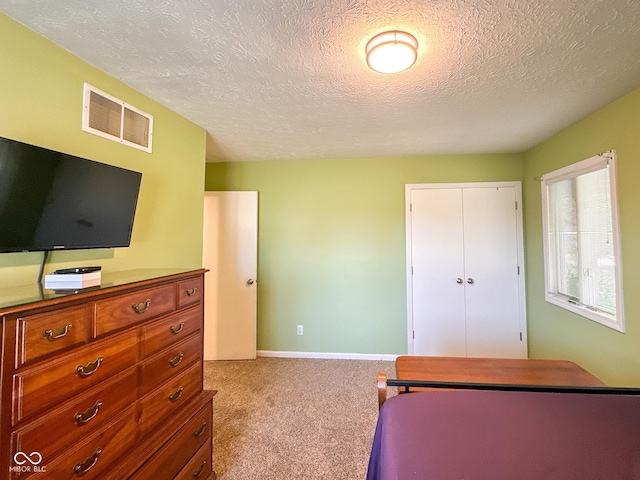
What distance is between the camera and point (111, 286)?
1.09 metres

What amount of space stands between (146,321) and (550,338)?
341cm

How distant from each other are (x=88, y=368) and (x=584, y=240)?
3.30 meters

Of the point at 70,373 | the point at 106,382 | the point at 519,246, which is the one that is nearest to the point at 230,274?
the point at 106,382

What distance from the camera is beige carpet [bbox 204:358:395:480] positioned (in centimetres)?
177

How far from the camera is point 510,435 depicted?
39.9 inches

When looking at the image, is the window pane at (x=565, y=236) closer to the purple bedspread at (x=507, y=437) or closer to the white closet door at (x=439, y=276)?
the white closet door at (x=439, y=276)

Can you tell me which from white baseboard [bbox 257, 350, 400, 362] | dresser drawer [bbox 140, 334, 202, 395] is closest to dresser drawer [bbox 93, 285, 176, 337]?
dresser drawer [bbox 140, 334, 202, 395]

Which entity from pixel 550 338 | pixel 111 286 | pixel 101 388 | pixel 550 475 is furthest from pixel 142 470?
pixel 550 338

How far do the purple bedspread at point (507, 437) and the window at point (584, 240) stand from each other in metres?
1.20

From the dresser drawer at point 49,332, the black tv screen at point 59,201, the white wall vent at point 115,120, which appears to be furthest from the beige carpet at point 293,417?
the white wall vent at point 115,120

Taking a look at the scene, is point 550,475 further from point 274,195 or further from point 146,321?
point 274,195

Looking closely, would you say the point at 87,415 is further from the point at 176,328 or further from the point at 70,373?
the point at 176,328

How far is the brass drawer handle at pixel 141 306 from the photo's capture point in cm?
119

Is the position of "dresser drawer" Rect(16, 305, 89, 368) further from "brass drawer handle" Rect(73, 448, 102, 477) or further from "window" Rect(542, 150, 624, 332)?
"window" Rect(542, 150, 624, 332)
